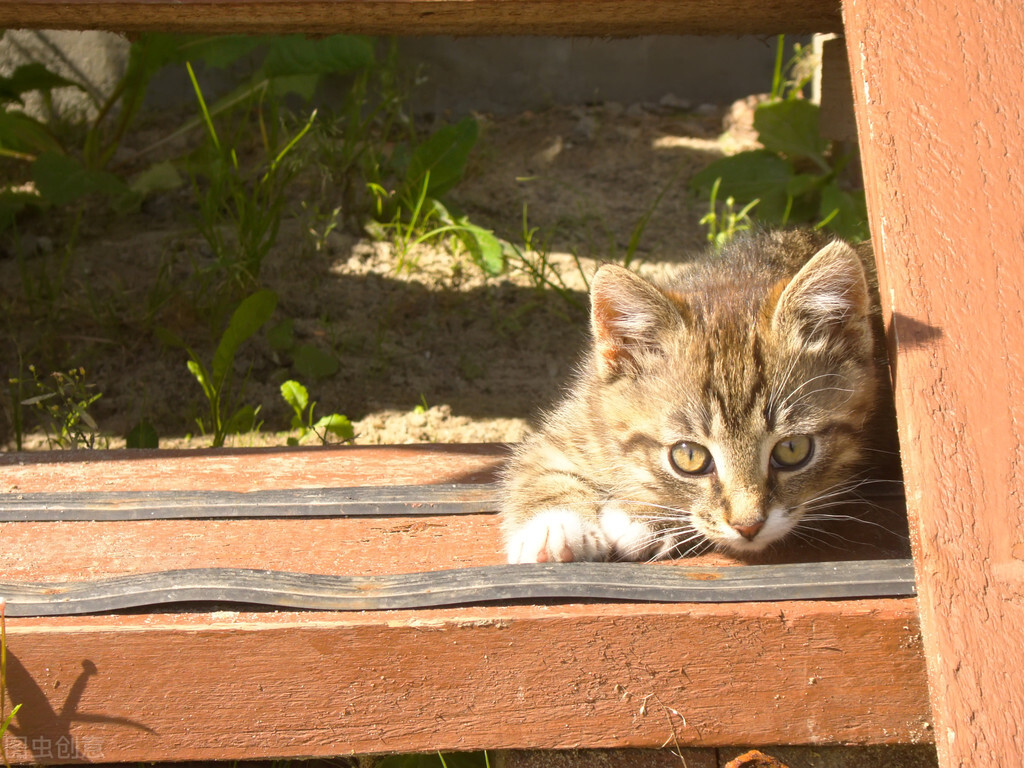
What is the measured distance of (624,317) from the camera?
8.25ft

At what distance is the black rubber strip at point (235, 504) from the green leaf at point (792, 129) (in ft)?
11.2

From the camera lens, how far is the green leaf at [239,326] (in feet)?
12.2

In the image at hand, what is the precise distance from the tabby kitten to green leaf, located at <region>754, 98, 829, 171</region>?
9.46 feet

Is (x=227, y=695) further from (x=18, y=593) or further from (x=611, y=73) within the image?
(x=611, y=73)

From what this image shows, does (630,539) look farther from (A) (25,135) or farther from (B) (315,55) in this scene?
(A) (25,135)

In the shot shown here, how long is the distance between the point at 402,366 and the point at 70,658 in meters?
2.57

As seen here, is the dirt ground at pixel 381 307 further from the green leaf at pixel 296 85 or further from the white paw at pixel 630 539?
the white paw at pixel 630 539

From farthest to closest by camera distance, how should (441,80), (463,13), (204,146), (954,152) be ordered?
(441,80) < (204,146) < (463,13) < (954,152)

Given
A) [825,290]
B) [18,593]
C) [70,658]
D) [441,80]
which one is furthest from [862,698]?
[441,80]

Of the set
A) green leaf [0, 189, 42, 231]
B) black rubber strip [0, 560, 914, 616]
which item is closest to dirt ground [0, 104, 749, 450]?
green leaf [0, 189, 42, 231]

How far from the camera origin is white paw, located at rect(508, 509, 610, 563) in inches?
88.0

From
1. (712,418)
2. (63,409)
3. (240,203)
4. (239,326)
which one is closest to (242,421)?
(239,326)

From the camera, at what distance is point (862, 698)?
1.97m

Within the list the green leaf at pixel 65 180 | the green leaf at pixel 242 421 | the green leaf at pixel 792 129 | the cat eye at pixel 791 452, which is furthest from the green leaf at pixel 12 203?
the cat eye at pixel 791 452
